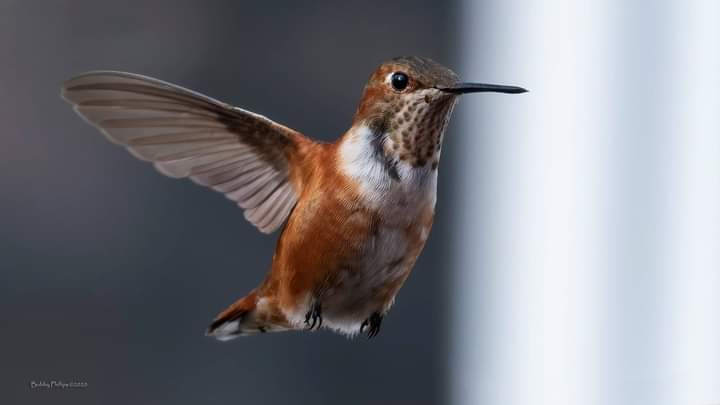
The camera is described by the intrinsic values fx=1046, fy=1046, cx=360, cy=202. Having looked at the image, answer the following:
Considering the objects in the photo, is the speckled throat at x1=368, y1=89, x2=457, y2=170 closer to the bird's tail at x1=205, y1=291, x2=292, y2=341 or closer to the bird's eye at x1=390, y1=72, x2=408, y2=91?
the bird's eye at x1=390, y1=72, x2=408, y2=91

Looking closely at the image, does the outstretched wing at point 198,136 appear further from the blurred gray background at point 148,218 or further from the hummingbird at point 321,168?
the blurred gray background at point 148,218

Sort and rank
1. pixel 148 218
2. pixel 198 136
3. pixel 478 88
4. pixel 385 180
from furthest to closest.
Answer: pixel 148 218
pixel 198 136
pixel 385 180
pixel 478 88

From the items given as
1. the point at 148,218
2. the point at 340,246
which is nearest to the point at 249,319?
the point at 340,246

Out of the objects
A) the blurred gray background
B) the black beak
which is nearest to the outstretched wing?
the black beak

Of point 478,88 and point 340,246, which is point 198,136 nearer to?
point 340,246

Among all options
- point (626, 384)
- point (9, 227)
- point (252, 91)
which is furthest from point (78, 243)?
point (626, 384)

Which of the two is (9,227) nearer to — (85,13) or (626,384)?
(85,13)
